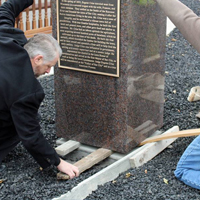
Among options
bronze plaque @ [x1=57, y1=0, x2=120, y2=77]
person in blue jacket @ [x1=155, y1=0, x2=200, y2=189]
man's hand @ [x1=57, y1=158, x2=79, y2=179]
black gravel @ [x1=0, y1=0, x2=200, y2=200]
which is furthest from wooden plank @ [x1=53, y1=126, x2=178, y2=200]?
bronze plaque @ [x1=57, y1=0, x2=120, y2=77]

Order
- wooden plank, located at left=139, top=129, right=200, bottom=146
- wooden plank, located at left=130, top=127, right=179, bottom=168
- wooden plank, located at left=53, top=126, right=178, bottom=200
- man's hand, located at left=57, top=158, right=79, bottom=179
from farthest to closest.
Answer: wooden plank, located at left=139, top=129, right=200, bottom=146 < wooden plank, located at left=130, top=127, right=179, bottom=168 < man's hand, located at left=57, top=158, right=79, bottom=179 < wooden plank, located at left=53, top=126, right=178, bottom=200

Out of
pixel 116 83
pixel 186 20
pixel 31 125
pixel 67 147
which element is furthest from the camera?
pixel 67 147

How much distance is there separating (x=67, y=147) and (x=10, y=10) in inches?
56.1

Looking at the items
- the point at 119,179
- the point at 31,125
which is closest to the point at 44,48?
the point at 31,125

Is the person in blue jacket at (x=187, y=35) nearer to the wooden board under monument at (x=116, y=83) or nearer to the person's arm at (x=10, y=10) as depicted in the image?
the wooden board under monument at (x=116, y=83)

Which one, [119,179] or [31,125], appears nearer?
[31,125]

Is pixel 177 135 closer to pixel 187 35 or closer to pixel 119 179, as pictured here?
pixel 119 179

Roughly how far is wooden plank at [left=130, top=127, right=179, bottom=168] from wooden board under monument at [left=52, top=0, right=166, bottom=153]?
0.19m

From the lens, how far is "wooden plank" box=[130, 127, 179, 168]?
3918mm

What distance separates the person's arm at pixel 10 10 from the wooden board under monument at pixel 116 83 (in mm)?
323

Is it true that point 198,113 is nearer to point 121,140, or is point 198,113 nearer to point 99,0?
point 121,140

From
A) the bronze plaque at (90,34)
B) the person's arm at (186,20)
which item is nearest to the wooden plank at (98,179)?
the bronze plaque at (90,34)

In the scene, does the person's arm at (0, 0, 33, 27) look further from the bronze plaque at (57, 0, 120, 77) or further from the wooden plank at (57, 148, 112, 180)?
the wooden plank at (57, 148, 112, 180)

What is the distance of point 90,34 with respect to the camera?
3.93 meters
